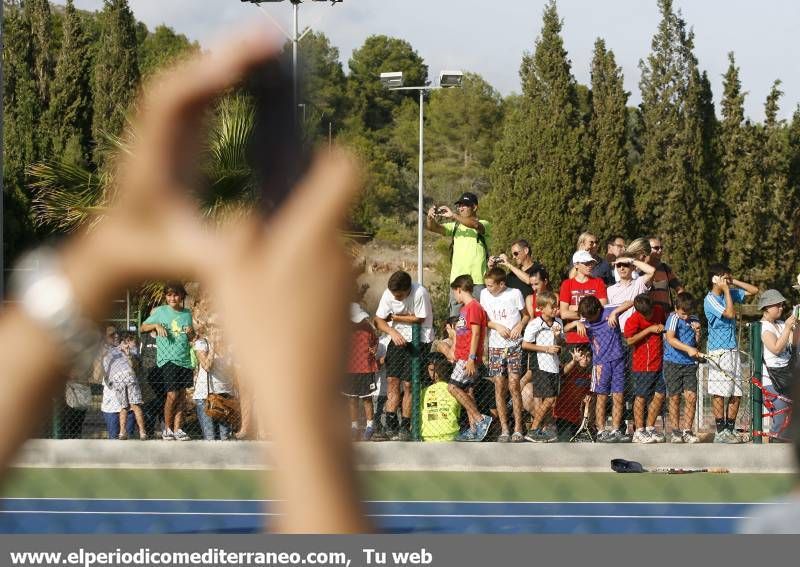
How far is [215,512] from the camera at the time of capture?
1002 centimetres

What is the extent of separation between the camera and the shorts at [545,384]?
11375 millimetres

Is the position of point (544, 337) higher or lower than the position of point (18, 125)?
lower

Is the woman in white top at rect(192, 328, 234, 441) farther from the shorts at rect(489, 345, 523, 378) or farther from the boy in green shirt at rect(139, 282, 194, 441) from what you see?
the shorts at rect(489, 345, 523, 378)

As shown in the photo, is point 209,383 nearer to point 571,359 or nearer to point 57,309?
point 571,359

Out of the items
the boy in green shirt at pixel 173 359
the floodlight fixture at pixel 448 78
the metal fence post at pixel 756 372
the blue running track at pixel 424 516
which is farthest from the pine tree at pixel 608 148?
the blue running track at pixel 424 516

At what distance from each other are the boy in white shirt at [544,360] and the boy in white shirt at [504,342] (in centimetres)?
11

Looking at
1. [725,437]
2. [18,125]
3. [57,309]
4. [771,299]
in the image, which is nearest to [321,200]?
[57,309]

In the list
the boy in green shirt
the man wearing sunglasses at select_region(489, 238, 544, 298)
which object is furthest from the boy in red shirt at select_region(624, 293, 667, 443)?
the boy in green shirt

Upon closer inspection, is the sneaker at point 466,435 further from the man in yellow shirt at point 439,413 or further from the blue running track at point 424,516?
the blue running track at point 424,516

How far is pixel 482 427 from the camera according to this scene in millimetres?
11461

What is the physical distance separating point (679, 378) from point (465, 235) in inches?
93.8

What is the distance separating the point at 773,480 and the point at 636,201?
30852 mm

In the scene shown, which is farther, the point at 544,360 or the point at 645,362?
the point at 544,360

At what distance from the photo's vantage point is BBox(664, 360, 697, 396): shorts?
11258 millimetres
